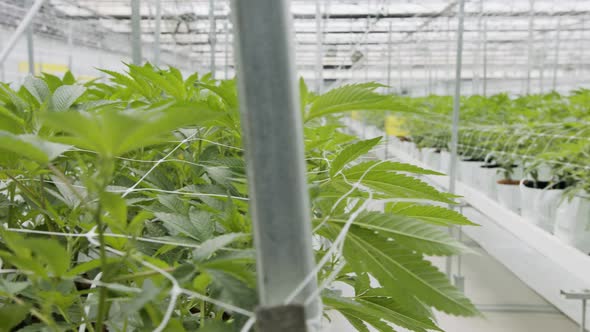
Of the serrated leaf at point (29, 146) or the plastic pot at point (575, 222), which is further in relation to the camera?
the plastic pot at point (575, 222)

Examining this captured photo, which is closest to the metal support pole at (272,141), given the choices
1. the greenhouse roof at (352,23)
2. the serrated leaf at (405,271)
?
the serrated leaf at (405,271)

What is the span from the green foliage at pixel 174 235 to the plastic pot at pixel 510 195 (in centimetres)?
201

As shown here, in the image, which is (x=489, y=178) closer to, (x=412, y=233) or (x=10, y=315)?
(x=412, y=233)

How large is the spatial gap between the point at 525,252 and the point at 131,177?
2.96 metres

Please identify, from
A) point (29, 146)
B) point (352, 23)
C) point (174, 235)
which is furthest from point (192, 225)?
point (352, 23)

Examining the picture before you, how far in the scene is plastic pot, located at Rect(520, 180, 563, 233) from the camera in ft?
6.48

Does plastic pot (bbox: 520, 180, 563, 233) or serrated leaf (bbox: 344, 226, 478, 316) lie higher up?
serrated leaf (bbox: 344, 226, 478, 316)

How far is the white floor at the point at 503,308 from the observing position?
239cm

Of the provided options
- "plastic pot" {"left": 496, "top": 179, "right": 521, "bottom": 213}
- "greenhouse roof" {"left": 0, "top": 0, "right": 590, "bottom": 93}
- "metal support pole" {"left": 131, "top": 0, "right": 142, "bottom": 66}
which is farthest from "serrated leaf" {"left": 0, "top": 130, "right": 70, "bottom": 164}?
"greenhouse roof" {"left": 0, "top": 0, "right": 590, "bottom": 93}

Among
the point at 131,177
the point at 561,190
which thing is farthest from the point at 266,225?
the point at 561,190

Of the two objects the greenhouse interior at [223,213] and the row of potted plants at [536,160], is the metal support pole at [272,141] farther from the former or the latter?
the row of potted plants at [536,160]

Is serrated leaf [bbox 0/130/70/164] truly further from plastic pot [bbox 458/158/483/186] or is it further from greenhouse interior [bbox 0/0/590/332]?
plastic pot [bbox 458/158/483/186]

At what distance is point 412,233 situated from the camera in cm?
39

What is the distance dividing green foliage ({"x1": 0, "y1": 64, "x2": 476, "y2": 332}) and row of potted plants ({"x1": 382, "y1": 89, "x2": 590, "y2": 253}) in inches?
4.1
